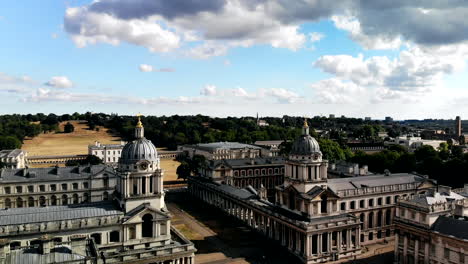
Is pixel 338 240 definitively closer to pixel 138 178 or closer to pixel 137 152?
pixel 138 178

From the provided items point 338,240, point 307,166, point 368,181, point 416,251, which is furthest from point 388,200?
point 307,166

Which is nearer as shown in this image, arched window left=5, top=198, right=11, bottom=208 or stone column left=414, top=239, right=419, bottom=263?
stone column left=414, top=239, right=419, bottom=263

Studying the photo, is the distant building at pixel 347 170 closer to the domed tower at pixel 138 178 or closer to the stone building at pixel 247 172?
the stone building at pixel 247 172

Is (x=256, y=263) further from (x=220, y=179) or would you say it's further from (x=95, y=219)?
(x=220, y=179)

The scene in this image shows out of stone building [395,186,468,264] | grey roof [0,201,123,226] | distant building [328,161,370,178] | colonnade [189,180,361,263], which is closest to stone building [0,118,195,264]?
grey roof [0,201,123,226]

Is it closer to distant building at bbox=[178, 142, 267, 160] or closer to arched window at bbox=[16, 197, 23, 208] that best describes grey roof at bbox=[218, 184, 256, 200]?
arched window at bbox=[16, 197, 23, 208]

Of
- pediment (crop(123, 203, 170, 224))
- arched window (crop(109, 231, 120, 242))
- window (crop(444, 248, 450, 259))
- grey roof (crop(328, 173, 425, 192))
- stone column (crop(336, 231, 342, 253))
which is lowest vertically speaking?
stone column (crop(336, 231, 342, 253))

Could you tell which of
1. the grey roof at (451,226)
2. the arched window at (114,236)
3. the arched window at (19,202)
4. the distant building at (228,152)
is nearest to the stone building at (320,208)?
the grey roof at (451,226)
